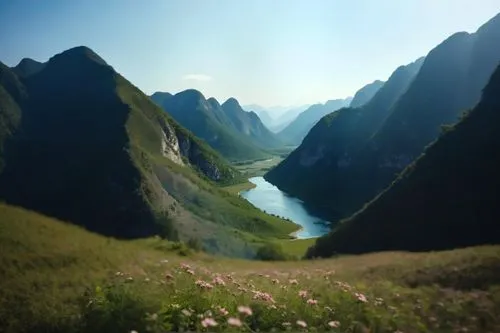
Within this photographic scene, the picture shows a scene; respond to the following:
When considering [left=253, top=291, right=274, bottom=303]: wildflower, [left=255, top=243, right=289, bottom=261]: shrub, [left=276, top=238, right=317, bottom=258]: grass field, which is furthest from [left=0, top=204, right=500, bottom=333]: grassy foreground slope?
[left=276, top=238, right=317, bottom=258]: grass field

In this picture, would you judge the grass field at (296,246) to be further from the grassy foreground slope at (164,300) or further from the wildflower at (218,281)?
the wildflower at (218,281)

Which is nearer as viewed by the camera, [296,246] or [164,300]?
[164,300]

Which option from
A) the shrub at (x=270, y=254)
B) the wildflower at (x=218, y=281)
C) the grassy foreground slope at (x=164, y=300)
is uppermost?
the wildflower at (x=218, y=281)

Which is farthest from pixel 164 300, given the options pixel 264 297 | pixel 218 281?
pixel 264 297

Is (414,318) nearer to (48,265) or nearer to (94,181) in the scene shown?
(48,265)

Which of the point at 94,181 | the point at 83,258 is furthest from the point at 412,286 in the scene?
the point at 94,181

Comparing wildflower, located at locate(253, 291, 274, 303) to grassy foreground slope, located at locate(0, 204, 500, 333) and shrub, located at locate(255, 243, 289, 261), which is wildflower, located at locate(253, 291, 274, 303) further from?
shrub, located at locate(255, 243, 289, 261)

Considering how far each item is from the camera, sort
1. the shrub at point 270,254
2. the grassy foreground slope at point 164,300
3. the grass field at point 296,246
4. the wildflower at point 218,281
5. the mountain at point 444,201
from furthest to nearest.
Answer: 1. the grass field at point 296,246
2. the shrub at point 270,254
3. the mountain at point 444,201
4. the wildflower at point 218,281
5. the grassy foreground slope at point 164,300

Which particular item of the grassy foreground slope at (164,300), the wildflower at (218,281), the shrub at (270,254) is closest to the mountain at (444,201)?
the shrub at (270,254)

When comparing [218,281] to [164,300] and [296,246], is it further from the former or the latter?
[296,246]
